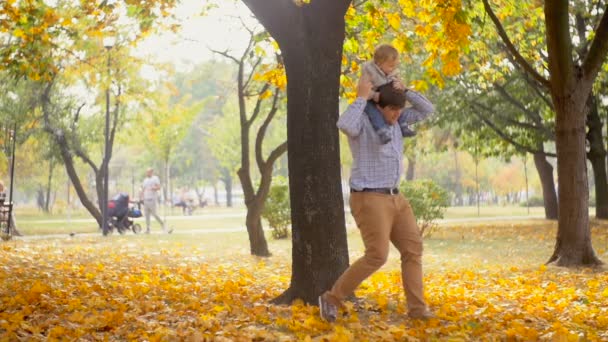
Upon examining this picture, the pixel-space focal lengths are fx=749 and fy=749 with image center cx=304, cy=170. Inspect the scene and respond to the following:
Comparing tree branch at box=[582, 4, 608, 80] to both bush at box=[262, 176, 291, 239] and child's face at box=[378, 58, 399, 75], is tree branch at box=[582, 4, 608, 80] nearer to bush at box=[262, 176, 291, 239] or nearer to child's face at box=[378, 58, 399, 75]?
child's face at box=[378, 58, 399, 75]

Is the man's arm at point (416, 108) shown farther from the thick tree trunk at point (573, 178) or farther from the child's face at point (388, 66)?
the thick tree trunk at point (573, 178)

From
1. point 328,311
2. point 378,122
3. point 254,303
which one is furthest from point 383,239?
point 254,303

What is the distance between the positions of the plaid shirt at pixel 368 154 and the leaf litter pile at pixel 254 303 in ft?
3.58

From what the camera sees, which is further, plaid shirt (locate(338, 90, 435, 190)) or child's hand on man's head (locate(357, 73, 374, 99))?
child's hand on man's head (locate(357, 73, 374, 99))

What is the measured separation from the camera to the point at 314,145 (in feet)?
21.1

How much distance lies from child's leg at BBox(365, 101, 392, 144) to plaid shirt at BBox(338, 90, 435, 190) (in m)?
0.04

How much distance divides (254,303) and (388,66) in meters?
2.64

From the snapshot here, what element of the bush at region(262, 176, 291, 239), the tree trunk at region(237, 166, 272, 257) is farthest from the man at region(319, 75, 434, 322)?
the bush at region(262, 176, 291, 239)

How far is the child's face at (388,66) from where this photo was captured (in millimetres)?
5691

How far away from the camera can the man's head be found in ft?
18.5

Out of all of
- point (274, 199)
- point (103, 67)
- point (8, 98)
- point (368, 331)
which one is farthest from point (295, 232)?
point (8, 98)

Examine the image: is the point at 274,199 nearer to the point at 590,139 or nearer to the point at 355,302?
the point at 590,139

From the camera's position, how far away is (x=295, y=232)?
6582mm

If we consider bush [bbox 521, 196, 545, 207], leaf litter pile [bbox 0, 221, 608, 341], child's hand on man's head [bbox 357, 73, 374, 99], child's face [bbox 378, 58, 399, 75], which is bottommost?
leaf litter pile [bbox 0, 221, 608, 341]
